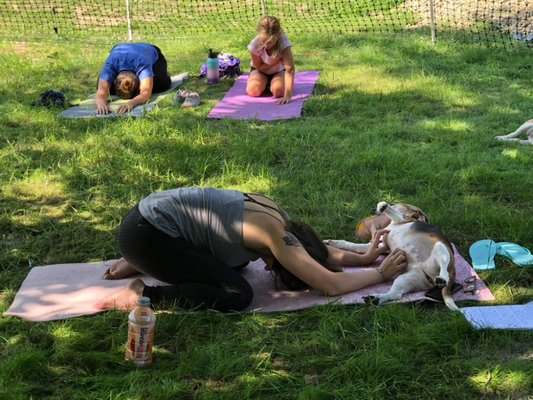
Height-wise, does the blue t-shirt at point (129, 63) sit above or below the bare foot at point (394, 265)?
above

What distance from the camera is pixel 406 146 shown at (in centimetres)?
616

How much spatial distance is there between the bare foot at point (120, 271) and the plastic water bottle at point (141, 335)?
88 centimetres

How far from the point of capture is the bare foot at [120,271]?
4.12 meters

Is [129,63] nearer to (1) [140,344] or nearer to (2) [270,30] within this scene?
(2) [270,30]

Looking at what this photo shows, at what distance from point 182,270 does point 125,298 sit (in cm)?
35

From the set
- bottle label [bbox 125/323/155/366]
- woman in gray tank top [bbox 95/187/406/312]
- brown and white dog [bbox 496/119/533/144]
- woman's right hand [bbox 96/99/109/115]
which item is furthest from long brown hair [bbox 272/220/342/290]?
woman's right hand [bbox 96/99/109/115]

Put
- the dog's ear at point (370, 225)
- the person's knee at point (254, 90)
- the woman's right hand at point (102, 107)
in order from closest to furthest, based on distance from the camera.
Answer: the dog's ear at point (370, 225)
the woman's right hand at point (102, 107)
the person's knee at point (254, 90)

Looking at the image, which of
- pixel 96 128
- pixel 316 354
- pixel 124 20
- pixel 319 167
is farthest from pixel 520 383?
pixel 124 20

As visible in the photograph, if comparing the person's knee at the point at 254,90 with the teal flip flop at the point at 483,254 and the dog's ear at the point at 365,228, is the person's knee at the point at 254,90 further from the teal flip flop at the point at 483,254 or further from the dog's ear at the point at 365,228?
the teal flip flop at the point at 483,254

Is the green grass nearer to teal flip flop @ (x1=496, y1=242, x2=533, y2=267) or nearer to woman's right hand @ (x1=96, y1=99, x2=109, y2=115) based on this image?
teal flip flop @ (x1=496, y1=242, x2=533, y2=267)

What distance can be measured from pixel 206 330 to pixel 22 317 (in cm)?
99

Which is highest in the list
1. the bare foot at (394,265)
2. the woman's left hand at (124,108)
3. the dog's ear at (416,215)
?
the dog's ear at (416,215)

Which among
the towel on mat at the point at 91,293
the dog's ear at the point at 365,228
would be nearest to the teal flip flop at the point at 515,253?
the towel on mat at the point at 91,293

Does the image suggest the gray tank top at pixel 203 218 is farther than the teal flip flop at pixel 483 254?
No
